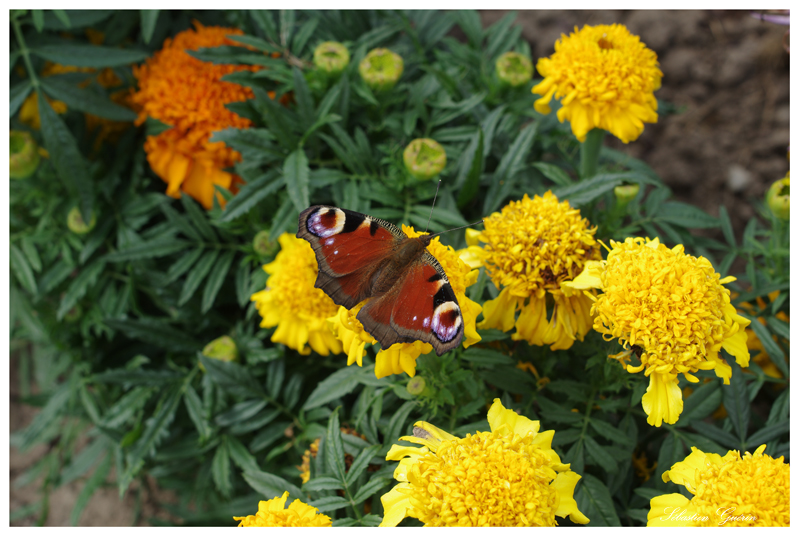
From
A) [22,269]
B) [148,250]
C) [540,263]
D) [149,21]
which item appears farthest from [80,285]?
[540,263]

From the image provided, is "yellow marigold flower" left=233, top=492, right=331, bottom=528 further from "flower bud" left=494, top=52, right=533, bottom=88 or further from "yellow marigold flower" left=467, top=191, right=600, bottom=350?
"flower bud" left=494, top=52, right=533, bottom=88

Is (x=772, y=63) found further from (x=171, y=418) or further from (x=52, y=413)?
(x=52, y=413)

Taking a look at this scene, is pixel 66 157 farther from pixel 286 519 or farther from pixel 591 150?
pixel 591 150

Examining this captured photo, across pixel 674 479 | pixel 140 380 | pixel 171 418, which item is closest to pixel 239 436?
pixel 171 418

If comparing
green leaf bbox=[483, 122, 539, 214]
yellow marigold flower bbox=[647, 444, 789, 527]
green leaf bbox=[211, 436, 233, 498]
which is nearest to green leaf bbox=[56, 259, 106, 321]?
green leaf bbox=[211, 436, 233, 498]

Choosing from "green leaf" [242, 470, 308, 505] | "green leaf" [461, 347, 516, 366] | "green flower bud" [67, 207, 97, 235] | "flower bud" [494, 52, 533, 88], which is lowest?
"green leaf" [242, 470, 308, 505]

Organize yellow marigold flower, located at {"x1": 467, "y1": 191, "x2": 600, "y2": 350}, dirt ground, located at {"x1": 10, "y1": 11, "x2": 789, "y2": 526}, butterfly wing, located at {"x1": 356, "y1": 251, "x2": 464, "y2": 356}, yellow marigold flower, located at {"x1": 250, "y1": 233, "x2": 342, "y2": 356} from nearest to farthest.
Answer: butterfly wing, located at {"x1": 356, "y1": 251, "x2": 464, "y2": 356}, yellow marigold flower, located at {"x1": 467, "y1": 191, "x2": 600, "y2": 350}, yellow marigold flower, located at {"x1": 250, "y1": 233, "x2": 342, "y2": 356}, dirt ground, located at {"x1": 10, "y1": 11, "x2": 789, "y2": 526}

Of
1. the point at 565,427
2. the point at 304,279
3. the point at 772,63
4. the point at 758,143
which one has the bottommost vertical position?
the point at 565,427
